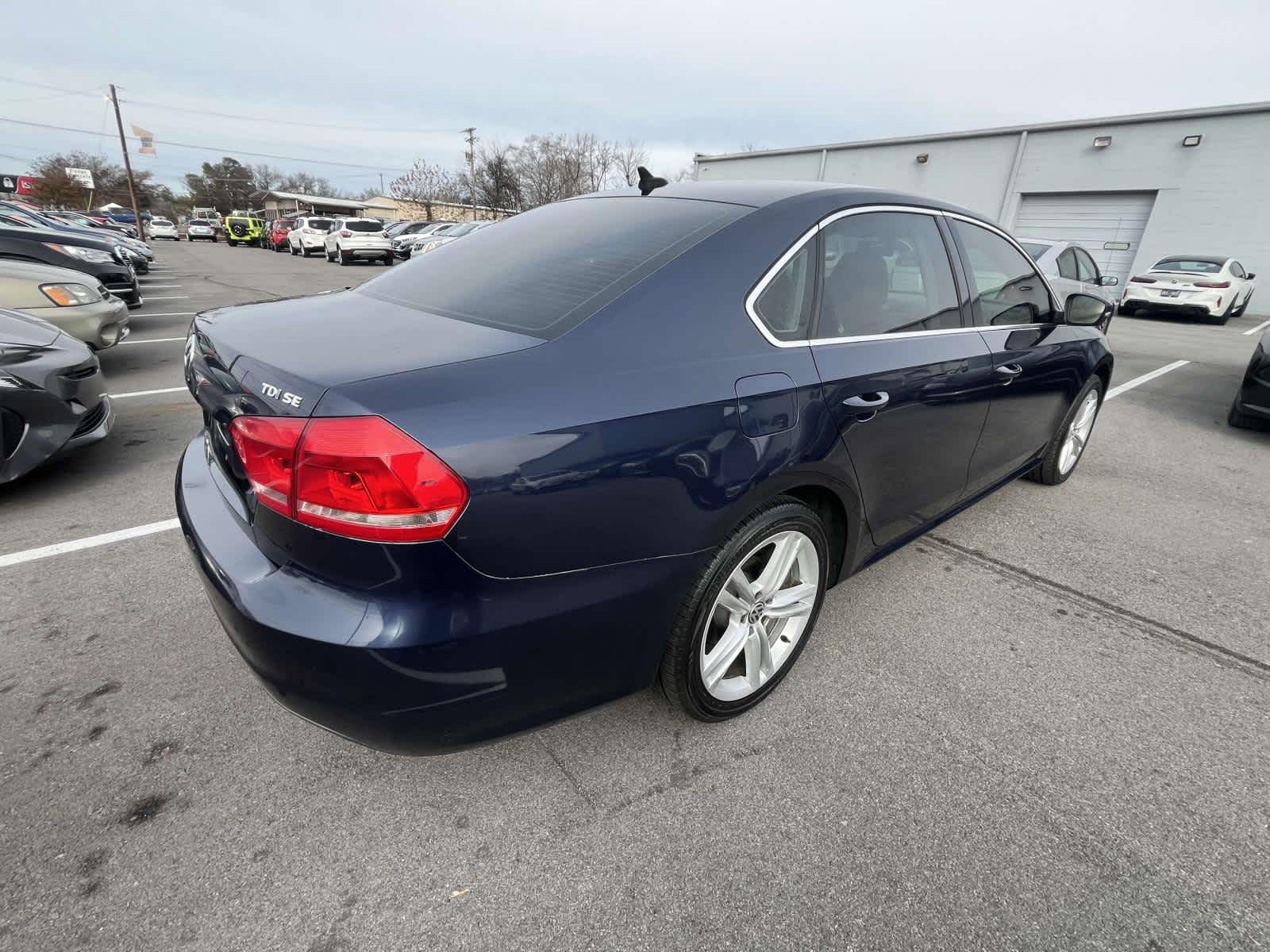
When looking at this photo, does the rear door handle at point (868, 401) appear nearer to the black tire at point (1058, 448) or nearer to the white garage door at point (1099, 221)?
the black tire at point (1058, 448)

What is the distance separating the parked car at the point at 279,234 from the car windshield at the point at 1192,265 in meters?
32.8

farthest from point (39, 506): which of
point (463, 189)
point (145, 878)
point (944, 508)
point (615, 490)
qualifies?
point (463, 189)

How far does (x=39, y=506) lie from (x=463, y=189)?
2380 inches

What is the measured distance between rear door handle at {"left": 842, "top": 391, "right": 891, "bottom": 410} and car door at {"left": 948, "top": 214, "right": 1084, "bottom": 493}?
0.93m

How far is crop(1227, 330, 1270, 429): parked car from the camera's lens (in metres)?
5.25

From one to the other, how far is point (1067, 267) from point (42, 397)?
10058 millimetres

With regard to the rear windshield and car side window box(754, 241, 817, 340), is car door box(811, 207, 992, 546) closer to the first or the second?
car side window box(754, 241, 817, 340)

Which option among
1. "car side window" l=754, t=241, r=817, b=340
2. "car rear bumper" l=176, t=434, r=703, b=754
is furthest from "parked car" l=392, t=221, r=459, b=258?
"car rear bumper" l=176, t=434, r=703, b=754

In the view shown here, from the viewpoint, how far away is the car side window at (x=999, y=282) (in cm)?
279

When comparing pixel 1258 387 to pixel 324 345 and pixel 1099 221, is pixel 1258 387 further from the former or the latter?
pixel 1099 221

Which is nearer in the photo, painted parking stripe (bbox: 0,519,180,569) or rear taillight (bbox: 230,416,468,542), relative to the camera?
rear taillight (bbox: 230,416,468,542)

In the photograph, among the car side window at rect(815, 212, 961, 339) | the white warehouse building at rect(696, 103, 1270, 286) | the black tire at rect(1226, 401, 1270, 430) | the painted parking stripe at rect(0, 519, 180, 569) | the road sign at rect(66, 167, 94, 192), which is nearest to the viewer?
the car side window at rect(815, 212, 961, 339)

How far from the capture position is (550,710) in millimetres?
1612

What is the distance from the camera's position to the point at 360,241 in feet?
73.9
